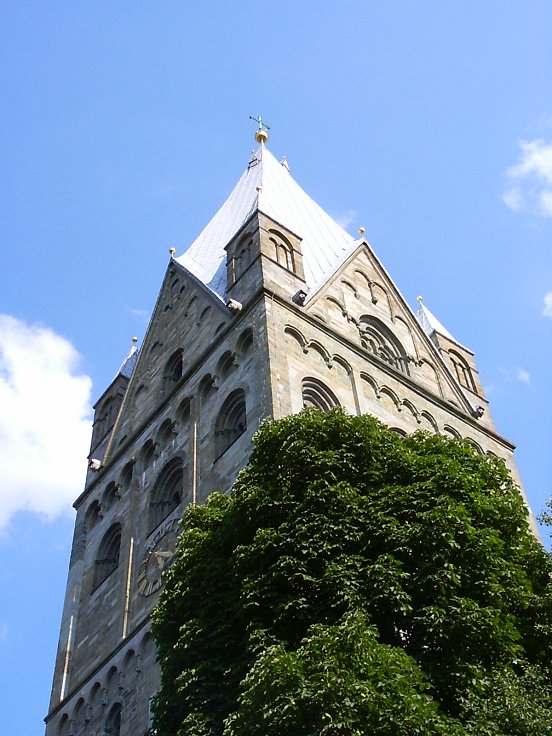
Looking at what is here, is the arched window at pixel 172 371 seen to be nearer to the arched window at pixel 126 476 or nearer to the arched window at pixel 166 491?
the arched window at pixel 126 476

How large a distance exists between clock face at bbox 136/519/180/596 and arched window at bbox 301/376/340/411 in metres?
4.82

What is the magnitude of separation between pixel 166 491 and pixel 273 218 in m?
10.2

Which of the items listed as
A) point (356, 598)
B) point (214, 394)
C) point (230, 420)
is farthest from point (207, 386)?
point (356, 598)

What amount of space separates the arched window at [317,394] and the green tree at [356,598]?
7538mm

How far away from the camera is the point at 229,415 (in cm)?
3122

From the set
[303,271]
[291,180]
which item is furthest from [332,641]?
[291,180]

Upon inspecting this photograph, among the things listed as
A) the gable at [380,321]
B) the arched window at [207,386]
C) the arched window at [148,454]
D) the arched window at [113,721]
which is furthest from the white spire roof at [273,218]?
the arched window at [113,721]

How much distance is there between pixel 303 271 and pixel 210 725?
65.0 ft

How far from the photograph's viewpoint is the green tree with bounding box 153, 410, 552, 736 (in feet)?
54.3

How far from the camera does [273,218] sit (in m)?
37.8

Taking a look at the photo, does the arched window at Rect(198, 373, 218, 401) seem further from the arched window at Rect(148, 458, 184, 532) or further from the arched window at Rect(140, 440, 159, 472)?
the arched window at Rect(140, 440, 159, 472)

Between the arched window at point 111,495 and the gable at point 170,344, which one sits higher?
the gable at point 170,344

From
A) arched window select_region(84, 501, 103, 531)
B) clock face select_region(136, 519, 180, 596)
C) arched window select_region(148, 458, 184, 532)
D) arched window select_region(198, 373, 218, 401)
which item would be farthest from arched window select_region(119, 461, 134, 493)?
clock face select_region(136, 519, 180, 596)

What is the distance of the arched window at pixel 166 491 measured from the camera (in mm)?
32344
